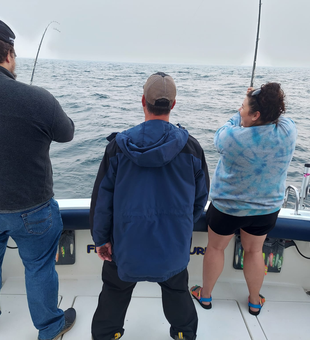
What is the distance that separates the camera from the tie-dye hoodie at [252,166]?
112cm

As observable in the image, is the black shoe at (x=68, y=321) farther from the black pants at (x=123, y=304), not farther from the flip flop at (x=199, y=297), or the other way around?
the flip flop at (x=199, y=297)

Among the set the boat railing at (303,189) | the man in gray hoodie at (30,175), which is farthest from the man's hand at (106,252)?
the boat railing at (303,189)

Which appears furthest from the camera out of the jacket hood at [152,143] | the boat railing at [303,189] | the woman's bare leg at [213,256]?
the boat railing at [303,189]

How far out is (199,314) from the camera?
1474 millimetres

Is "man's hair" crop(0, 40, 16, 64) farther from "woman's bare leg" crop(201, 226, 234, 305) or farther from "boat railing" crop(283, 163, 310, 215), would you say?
"boat railing" crop(283, 163, 310, 215)

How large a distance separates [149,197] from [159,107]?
28cm

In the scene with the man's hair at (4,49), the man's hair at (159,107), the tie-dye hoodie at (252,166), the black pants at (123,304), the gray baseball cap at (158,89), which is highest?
the man's hair at (4,49)

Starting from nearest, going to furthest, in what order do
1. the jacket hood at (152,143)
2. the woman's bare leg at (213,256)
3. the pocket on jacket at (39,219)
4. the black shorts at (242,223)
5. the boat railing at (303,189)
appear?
the jacket hood at (152,143)
the pocket on jacket at (39,219)
the black shorts at (242,223)
the woman's bare leg at (213,256)
the boat railing at (303,189)

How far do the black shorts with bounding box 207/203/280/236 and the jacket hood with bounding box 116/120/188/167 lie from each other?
53 centimetres

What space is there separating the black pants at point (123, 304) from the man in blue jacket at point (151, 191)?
0.09 meters

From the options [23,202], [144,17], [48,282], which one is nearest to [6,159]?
[23,202]

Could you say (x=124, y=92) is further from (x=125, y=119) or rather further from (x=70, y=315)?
(x=70, y=315)

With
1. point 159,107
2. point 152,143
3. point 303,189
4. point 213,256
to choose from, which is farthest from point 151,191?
point 303,189

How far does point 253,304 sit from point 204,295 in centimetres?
24
